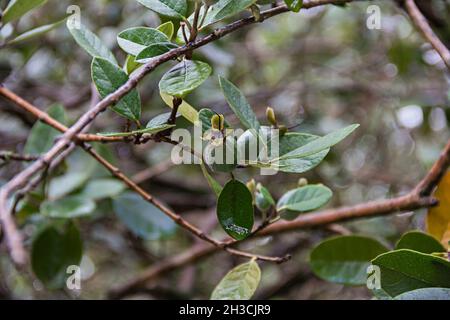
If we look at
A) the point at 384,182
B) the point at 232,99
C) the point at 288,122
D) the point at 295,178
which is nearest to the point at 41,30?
the point at 232,99

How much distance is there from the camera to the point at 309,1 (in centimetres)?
60

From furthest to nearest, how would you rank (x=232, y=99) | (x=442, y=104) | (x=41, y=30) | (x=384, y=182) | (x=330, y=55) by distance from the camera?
1. (x=330, y=55)
2. (x=384, y=182)
3. (x=442, y=104)
4. (x=41, y=30)
5. (x=232, y=99)

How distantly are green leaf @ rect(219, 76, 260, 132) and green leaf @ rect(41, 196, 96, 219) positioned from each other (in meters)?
0.49

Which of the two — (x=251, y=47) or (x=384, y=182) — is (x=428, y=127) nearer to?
(x=384, y=182)

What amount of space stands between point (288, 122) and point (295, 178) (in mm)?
181

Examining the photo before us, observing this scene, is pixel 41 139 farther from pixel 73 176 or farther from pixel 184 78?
pixel 184 78

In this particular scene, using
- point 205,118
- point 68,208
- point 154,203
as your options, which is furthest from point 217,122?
point 68,208

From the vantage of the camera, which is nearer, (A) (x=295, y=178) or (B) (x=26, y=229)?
(B) (x=26, y=229)

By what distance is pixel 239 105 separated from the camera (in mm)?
530

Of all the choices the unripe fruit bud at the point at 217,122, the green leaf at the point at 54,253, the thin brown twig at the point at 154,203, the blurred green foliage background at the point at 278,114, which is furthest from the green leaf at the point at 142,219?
the unripe fruit bud at the point at 217,122

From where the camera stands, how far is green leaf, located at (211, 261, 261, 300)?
24.8 inches

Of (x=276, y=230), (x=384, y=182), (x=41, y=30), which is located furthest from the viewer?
(x=384, y=182)

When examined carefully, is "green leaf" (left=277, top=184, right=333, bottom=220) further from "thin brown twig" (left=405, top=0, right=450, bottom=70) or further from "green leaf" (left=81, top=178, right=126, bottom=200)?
"green leaf" (left=81, top=178, right=126, bottom=200)

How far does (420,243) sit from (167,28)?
0.38 metres
